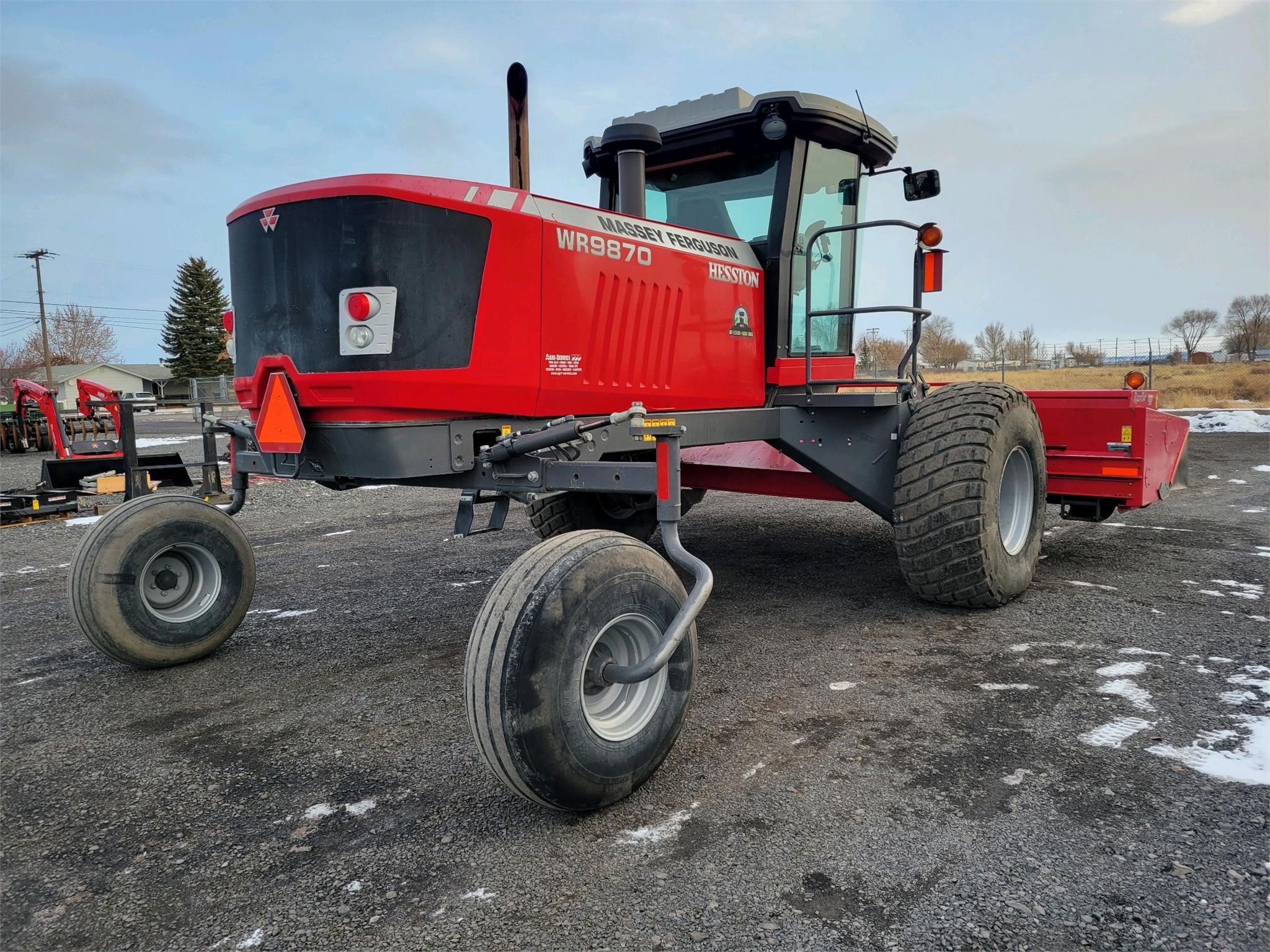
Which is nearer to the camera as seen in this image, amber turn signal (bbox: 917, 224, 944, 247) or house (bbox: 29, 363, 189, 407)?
amber turn signal (bbox: 917, 224, 944, 247)

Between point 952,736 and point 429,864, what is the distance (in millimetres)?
1993

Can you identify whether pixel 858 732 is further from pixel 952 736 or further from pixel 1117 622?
pixel 1117 622

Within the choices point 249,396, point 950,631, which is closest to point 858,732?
point 950,631

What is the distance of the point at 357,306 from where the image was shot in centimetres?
331

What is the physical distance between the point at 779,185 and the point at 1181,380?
105 ft

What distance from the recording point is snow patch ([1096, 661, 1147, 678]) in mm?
3891

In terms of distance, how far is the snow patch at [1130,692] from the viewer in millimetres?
3529

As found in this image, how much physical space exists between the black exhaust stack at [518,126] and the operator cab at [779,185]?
0.68 metres

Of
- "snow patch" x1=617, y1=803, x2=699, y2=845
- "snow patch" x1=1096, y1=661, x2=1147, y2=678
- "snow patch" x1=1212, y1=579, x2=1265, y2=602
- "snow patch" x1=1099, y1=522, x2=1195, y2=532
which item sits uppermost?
"snow patch" x1=1099, y1=522, x2=1195, y2=532

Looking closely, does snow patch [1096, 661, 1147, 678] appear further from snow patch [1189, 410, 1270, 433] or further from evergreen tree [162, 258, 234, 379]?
evergreen tree [162, 258, 234, 379]

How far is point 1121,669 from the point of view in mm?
3959

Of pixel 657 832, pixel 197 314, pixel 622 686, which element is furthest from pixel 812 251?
pixel 197 314

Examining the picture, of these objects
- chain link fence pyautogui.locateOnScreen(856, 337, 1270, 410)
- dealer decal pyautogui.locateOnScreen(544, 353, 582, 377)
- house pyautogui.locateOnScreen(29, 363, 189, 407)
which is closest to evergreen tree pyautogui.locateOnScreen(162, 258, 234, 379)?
house pyautogui.locateOnScreen(29, 363, 189, 407)

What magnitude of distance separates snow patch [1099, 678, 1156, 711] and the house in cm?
5978
